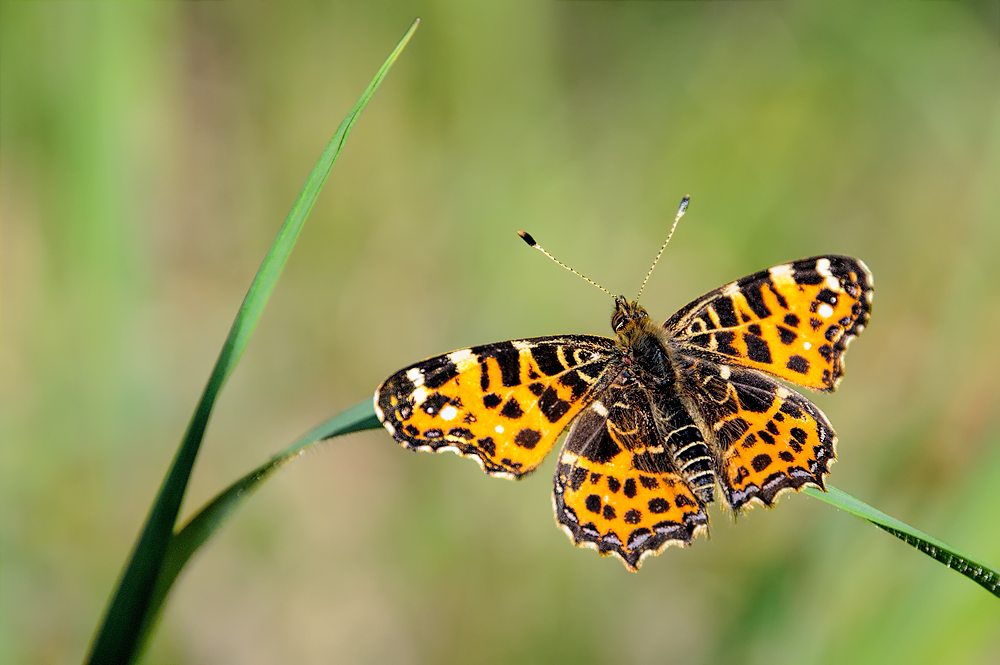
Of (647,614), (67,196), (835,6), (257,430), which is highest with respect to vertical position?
(835,6)

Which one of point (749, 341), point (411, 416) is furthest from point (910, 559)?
point (411, 416)

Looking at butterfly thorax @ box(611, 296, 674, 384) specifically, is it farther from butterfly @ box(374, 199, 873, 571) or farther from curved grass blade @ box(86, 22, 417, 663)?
curved grass blade @ box(86, 22, 417, 663)

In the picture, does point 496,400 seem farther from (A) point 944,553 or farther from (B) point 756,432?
(A) point 944,553

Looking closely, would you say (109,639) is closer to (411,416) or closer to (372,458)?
(411,416)

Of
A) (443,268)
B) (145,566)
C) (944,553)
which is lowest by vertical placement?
(944,553)

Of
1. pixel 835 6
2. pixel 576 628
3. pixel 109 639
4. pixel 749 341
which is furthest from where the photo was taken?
pixel 835 6

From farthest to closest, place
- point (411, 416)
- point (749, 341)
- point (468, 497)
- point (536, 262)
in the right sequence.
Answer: point (536, 262) → point (468, 497) → point (749, 341) → point (411, 416)

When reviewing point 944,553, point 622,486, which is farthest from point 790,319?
point 944,553
